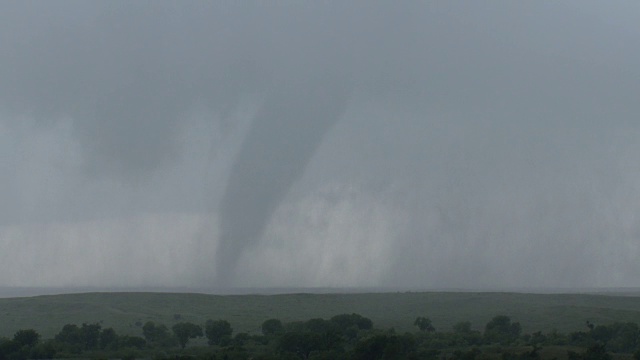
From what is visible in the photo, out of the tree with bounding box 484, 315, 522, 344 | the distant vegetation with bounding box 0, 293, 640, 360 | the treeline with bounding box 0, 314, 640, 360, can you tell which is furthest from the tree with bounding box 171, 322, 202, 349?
the tree with bounding box 484, 315, 522, 344

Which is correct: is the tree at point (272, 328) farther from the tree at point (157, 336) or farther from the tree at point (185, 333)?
the tree at point (157, 336)

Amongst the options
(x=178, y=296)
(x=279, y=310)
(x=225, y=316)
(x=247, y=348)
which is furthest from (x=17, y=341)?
(x=178, y=296)

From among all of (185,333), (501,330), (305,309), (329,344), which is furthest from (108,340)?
(305,309)

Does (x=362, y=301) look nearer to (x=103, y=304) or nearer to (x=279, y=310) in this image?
(x=279, y=310)

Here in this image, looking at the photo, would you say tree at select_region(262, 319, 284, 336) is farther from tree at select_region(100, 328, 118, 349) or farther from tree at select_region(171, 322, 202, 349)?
tree at select_region(100, 328, 118, 349)

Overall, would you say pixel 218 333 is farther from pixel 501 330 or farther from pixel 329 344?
pixel 501 330
